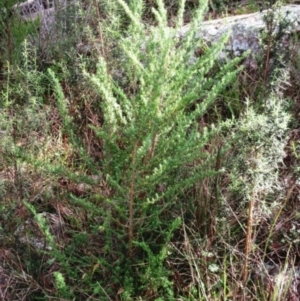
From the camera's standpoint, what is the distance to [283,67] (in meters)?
3.11

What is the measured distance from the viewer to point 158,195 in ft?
8.68

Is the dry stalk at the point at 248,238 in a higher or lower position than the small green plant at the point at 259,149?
lower

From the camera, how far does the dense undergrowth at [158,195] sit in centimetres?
230

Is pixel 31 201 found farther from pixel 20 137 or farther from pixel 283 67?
pixel 283 67

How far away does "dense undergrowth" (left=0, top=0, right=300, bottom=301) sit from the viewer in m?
2.30

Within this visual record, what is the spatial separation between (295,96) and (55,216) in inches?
68.5

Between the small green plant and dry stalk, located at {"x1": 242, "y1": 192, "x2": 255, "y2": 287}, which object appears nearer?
the small green plant

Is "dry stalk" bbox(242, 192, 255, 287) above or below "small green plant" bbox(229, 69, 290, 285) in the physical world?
below

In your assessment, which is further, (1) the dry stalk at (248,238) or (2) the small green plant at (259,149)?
(1) the dry stalk at (248,238)

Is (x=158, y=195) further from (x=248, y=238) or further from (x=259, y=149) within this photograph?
(x=259, y=149)

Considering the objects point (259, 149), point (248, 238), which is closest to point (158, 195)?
point (248, 238)

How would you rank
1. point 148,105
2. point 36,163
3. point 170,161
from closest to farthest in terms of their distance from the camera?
point 148,105
point 170,161
point 36,163

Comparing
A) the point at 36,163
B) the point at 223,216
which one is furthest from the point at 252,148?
the point at 36,163

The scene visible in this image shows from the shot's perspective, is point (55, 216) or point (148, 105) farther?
point (55, 216)
